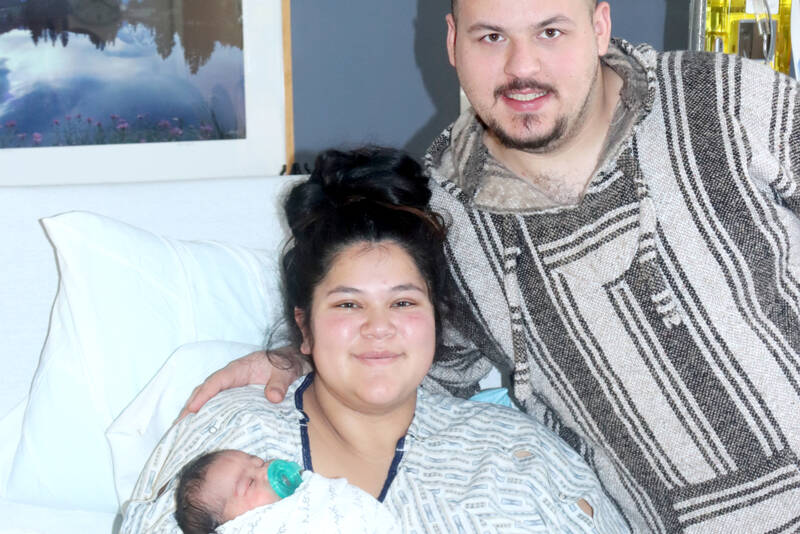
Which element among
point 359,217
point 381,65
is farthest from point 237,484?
point 381,65

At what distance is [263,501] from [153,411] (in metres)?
0.44

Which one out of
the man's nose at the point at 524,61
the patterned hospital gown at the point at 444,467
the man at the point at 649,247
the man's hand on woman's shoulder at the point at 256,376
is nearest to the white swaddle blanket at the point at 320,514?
the patterned hospital gown at the point at 444,467

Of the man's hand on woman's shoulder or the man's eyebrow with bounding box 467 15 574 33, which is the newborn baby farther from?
the man's eyebrow with bounding box 467 15 574 33

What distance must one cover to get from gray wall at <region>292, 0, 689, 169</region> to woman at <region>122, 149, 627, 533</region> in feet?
2.70

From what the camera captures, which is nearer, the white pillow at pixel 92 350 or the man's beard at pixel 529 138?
the man's beard at pixel 529 138

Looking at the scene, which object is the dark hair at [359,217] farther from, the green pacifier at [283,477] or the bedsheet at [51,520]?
the bedsheet at [51,520]

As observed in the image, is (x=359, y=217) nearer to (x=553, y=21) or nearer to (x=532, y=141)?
(x=532, y=141)

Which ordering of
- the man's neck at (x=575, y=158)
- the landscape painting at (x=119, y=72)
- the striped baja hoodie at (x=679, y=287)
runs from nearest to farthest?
the striped baja hoodie at (x=679, y=287), the man's neck at (x=575, y=158), the landscape painting at (x=119, y=72)

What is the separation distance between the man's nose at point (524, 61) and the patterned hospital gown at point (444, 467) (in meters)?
0.65

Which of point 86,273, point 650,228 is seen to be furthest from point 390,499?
point 86,273

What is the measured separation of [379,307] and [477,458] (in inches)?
13.3

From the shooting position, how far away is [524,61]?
1487mm

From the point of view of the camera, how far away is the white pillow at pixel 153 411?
5.56 ft

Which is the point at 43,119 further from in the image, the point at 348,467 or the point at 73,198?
the point at 348,467
